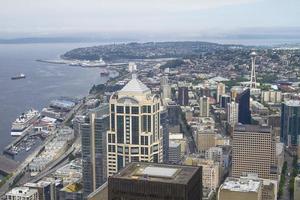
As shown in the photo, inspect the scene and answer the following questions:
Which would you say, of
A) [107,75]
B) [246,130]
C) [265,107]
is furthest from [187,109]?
[107,75]

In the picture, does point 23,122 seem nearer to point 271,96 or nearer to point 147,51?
point 271,96

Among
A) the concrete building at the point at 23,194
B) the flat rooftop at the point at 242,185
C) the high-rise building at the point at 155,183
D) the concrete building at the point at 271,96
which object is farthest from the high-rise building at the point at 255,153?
the concrete building at the point at 271,96

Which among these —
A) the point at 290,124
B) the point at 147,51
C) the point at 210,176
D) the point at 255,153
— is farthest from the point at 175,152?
the point at 147,51

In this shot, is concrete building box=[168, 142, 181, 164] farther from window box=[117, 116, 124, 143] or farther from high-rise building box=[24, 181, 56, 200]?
window box=[117, 116, 124, 143]

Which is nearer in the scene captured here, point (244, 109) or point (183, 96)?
point (244, 109)

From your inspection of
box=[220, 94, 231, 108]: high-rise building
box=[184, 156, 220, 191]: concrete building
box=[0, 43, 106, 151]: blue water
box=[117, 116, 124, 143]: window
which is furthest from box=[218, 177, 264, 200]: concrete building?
box=[220, 94, 231, 108]: high-rise building

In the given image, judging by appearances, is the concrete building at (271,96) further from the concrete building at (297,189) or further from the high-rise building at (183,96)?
the concrete building at (297,189)

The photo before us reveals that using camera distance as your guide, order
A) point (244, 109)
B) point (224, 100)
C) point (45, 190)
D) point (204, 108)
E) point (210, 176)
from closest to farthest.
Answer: point (45, 190)
point (210, 176)
point (244, 109)
point (204, 108)
point (224, 100)

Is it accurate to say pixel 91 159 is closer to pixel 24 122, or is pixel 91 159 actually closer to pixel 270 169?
pixel 270 169
